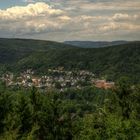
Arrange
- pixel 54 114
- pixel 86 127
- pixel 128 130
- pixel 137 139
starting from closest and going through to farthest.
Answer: pixel 137 139, pixel 128 130, pixel 86 127, pixel 54 114

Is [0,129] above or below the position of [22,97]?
below

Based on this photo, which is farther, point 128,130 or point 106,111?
point 106,111

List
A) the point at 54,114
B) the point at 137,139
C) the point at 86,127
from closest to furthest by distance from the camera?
the point at 137,139, the point at 86,127, the point at 54,114

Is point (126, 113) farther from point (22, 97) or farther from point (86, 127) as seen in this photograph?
point (22, 97)

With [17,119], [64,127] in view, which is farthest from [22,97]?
[64,127]

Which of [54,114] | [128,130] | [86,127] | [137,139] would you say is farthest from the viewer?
[54,114]

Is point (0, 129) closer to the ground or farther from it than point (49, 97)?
closer to the ground

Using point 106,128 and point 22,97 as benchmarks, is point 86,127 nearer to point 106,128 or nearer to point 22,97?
point 106,128

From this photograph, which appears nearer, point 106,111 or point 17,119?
point 17,119

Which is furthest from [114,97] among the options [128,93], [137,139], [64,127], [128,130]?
[137,139]
